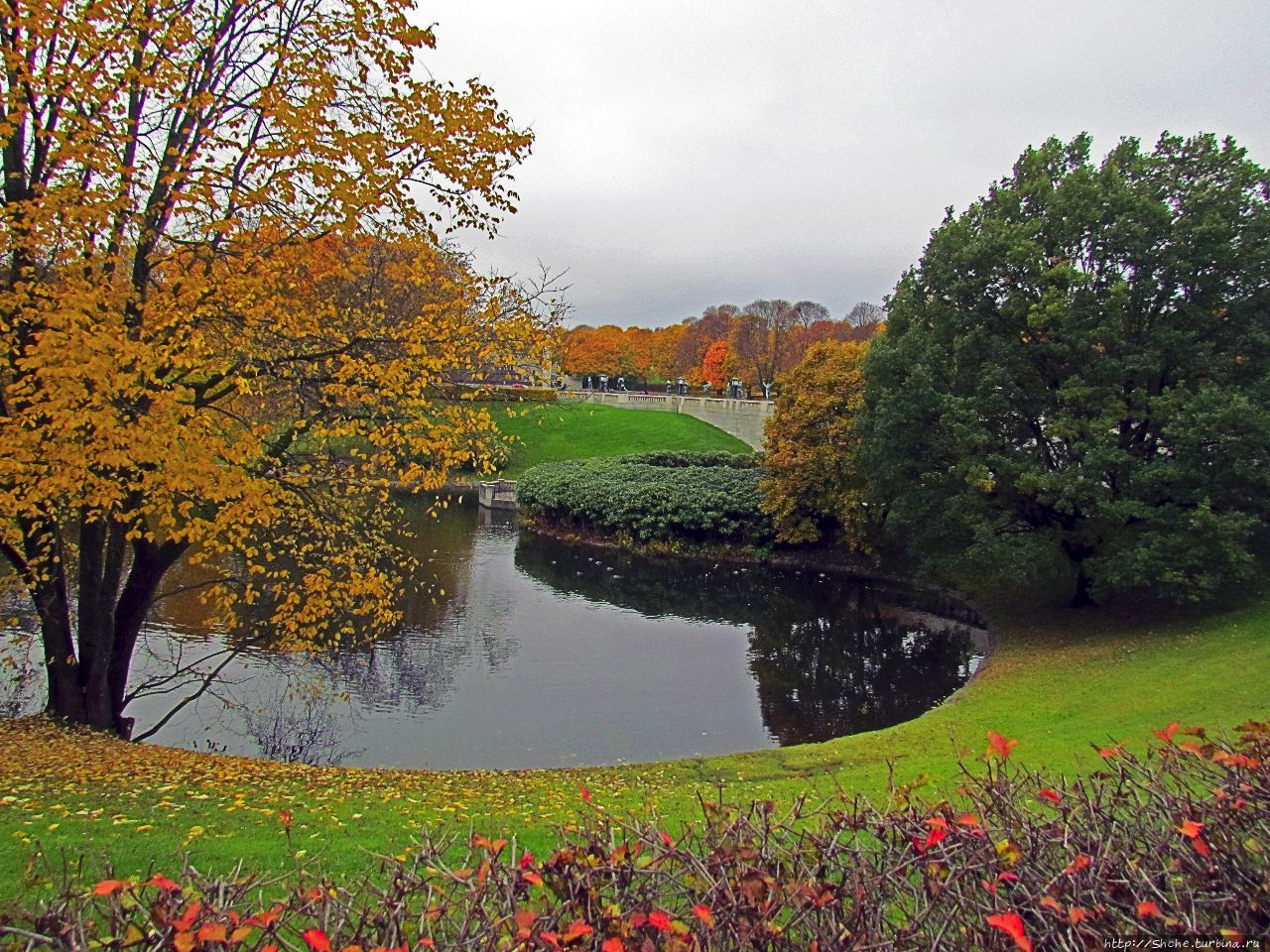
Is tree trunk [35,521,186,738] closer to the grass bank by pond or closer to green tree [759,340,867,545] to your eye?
the grass bank by pond

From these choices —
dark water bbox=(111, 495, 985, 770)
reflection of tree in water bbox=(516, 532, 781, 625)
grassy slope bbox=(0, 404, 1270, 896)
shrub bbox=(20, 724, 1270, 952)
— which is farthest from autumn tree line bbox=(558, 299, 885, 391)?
shrub bbox=(20, 724, 1270, 952)

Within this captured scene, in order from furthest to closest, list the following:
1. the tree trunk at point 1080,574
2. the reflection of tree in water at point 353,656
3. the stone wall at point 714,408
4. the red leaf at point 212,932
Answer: the stone wall at point 714,408 < the tree trunk at point 1080,574 < the reflection of tree in water at point 353,656 < the red leaf at point 212,932

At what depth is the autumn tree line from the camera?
78.1 metres

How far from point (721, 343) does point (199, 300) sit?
82.6 metres

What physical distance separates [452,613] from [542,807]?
14.0m

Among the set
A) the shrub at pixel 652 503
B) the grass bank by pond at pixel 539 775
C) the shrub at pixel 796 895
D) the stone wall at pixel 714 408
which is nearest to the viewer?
the shrub at pixel 796 895

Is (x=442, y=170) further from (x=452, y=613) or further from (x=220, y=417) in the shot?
(x=452, y=613)

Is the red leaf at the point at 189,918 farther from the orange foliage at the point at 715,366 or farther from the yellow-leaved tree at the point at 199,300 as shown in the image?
the orange foliage at the point at 715,366

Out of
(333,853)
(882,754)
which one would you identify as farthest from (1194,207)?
(333,853)

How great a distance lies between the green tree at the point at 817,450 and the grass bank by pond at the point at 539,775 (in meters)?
10.7

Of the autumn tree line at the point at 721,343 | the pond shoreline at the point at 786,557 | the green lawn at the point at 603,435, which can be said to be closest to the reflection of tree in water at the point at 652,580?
the pond shoreline at the point at 786,557

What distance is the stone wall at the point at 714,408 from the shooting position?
5903 cm

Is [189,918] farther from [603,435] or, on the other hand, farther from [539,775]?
[603,435]

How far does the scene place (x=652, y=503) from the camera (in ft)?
108
